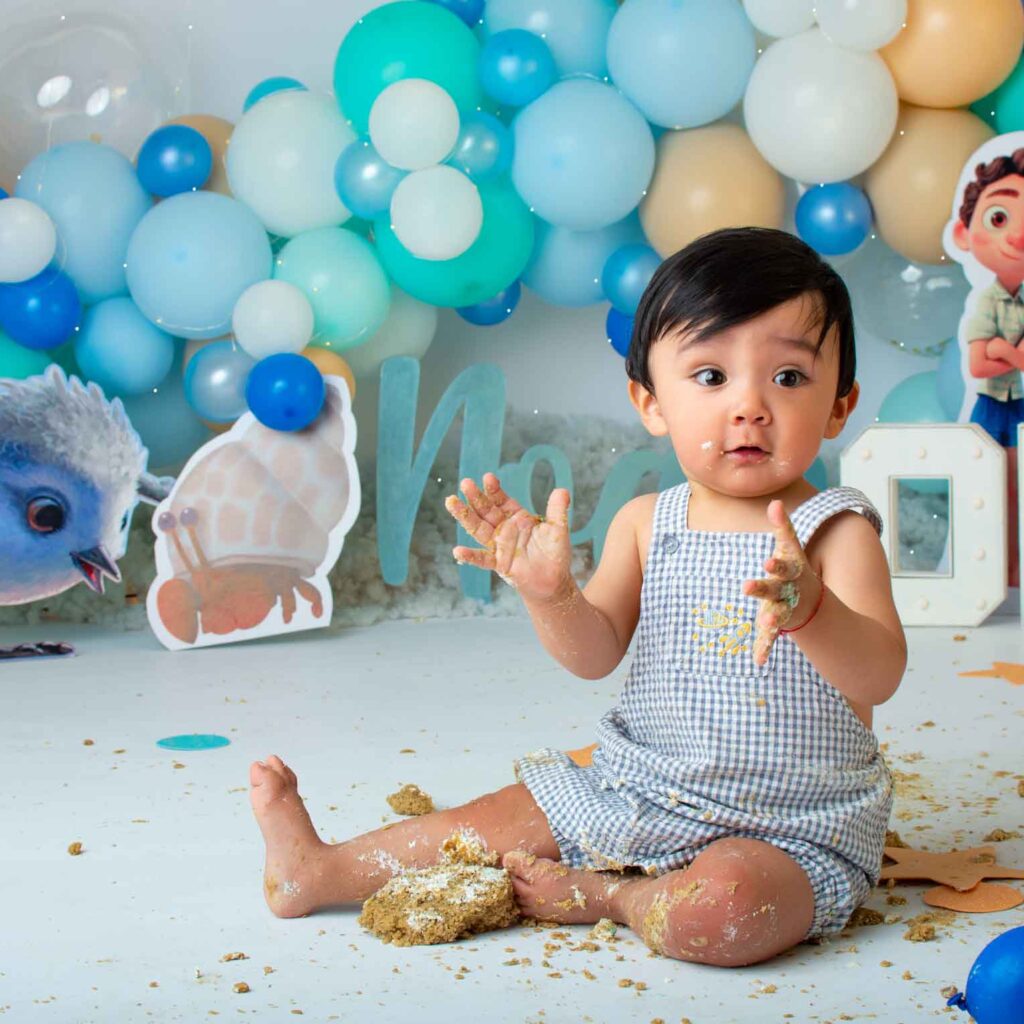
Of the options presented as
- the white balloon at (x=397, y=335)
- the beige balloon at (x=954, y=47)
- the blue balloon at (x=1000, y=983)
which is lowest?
the blue balloon at (x=1000, y=983)

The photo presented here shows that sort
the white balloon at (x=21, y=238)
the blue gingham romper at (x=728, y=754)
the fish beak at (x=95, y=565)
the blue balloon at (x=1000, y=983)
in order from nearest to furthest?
the blue balloon at (x=1000, y=983), the blue gingham romper at (x=728, y=754), the white balloon at (x=21, y=238), the fish beak at (x=95, y=565)

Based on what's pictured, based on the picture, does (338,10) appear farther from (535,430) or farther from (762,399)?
(762,399)

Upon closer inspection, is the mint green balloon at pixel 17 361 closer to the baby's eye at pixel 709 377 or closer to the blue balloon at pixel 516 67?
the blue balloon at pixel 516 67

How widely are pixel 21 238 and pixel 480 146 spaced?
68cm

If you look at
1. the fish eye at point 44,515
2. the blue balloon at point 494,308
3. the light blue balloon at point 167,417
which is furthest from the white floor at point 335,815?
the blue balloon at point 494,308

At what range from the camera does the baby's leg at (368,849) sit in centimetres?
109

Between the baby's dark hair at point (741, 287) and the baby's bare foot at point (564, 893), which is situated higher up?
the baby's dark hair at point (741, 287)

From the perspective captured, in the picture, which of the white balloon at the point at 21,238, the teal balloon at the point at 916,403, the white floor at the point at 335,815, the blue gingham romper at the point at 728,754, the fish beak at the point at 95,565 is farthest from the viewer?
the teal balloon at the point at 916,403

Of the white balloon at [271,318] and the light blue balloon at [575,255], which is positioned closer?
the white balloon at [271,318]

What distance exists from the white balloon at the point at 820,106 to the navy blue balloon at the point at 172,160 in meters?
0.84

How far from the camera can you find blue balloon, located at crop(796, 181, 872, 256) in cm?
226

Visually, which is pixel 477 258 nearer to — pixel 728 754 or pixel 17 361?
pixel 17 361

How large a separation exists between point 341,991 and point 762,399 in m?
0.48

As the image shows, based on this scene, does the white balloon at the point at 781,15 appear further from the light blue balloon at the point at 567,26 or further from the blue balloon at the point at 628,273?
the blue balloon at the point at 628,273
